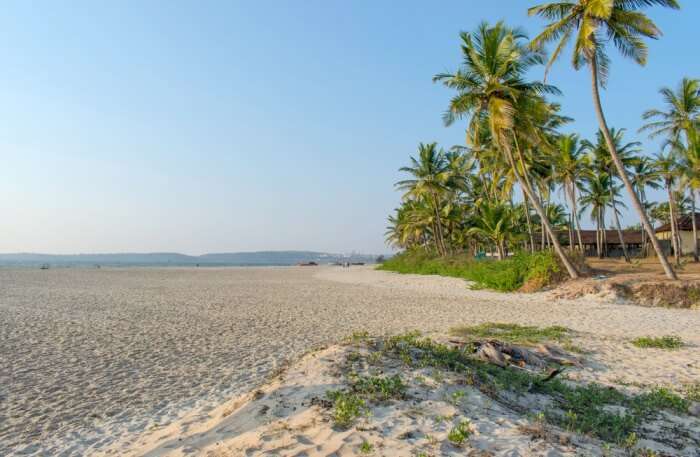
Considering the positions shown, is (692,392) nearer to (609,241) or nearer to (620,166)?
(620,166)

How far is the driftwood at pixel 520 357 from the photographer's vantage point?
597 centimetres

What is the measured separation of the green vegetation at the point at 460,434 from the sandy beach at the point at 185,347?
8.06ft

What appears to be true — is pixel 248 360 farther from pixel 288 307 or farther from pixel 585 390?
pixel 288 307

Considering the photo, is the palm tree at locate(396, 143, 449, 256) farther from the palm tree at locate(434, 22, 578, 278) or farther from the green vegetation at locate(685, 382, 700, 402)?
the green vegetation at locate(685, 382, 700, 402)

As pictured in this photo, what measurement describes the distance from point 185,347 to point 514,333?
6.35 m

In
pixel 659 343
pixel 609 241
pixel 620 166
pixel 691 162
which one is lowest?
pixel 659 343

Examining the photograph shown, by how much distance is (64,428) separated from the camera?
450cm

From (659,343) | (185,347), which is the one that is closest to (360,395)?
(185,347)

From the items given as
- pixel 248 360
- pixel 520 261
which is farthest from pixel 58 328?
pixel 520 261

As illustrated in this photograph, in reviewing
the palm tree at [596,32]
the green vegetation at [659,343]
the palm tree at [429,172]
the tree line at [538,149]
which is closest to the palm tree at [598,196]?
the tree line at [538,149]

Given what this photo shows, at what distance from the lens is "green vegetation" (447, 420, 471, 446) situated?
3.28 meters

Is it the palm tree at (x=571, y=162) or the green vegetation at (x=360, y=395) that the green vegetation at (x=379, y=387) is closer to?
the green vegetation at (x=360, y=395)

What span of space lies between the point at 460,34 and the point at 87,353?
17078 millimetres

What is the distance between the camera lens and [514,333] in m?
8.97
